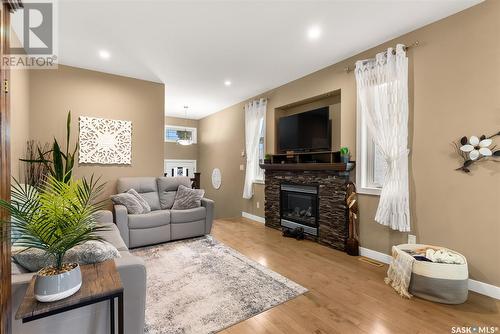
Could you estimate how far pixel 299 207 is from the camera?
4.22 metres

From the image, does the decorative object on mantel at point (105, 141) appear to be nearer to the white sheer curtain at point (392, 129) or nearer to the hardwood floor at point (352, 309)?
the hardwood floor at point (352, 309)

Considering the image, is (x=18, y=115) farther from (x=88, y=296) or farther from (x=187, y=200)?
(x=88, y=296)

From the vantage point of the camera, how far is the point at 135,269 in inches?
59.6

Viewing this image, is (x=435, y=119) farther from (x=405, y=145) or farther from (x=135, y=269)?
(x=135, y=269)

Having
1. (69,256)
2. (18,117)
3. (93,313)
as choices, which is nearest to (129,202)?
(18,117)

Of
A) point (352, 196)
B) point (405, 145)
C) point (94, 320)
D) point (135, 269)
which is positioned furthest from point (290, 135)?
point (94, 320)

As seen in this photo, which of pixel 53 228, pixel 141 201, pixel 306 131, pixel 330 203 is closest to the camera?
pixel 53 228

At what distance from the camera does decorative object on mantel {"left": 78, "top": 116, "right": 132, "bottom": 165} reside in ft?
13.2

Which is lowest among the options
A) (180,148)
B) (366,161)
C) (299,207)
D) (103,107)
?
(299,207)

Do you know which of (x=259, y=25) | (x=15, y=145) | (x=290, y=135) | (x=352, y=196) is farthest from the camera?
(x=290, y=135)

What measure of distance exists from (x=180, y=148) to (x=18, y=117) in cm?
446

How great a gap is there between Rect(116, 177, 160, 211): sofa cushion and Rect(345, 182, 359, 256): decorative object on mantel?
3.10 m

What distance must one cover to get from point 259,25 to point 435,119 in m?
2.16

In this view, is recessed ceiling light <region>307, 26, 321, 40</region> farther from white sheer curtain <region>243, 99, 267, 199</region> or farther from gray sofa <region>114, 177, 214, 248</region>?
gray sofa <region>114, 177, 214, 248</region>
